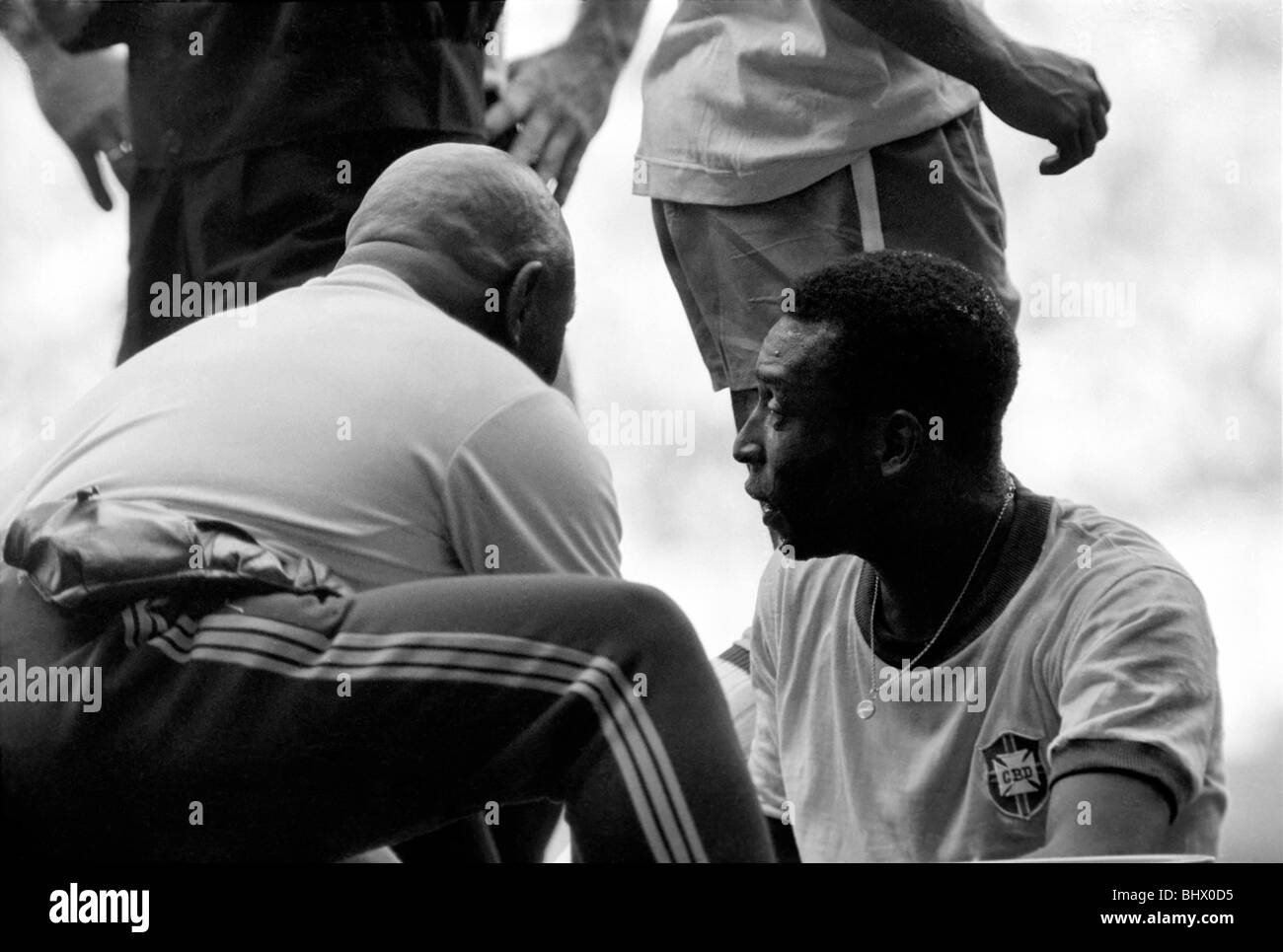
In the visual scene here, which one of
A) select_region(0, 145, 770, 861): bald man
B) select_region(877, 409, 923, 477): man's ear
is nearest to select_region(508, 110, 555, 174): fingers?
select_region(0, 145, 770, 861): bald man

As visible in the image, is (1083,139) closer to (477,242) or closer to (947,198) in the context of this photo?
(947,198)

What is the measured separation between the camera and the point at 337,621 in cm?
153

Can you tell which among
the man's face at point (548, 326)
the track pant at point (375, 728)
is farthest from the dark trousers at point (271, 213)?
the track pant at point (375, 728)

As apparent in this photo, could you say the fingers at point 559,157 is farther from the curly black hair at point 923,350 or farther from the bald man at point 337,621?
the curly black hair at point 923,350

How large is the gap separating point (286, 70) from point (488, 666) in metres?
0.76

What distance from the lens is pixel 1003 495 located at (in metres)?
1.62

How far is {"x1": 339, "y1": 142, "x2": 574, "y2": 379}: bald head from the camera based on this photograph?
178 cm

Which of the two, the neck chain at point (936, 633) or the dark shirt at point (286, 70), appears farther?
the dark shirt at point (286, 70)

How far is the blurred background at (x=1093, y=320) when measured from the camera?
1.82 metres

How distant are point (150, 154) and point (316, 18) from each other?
228 millimetres

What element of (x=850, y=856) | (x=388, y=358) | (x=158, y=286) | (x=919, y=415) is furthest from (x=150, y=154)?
(x=850, y=856)

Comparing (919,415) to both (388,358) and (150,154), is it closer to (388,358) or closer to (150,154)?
(388,358)

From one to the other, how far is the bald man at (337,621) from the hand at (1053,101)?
22.5 inches

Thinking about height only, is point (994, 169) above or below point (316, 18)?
below
